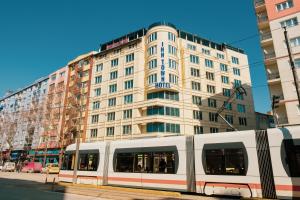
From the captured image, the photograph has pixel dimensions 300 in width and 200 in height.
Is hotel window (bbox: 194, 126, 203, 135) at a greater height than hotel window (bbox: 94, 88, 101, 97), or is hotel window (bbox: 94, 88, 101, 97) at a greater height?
hotel window (bbox: 94, 88, 101, 97)

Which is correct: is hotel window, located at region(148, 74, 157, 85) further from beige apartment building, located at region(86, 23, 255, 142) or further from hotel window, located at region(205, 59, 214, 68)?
hotel window, located at region(205, 59, 214, 68)

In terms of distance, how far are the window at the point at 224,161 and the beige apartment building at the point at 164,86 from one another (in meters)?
25.1

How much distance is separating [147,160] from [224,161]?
489 centimetres

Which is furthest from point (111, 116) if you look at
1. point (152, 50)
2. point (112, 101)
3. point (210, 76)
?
point (210, 76)

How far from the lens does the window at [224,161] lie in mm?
12192

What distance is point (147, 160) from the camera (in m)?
15.3

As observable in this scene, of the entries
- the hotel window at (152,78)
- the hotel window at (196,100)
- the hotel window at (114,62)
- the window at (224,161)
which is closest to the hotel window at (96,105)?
the hotel window at (114,62)

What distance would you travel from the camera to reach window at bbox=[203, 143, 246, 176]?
1219 cm

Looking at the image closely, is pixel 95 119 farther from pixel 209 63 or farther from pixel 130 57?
pixel 209 63

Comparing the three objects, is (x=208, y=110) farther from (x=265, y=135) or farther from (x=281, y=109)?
(x=265, y=135)

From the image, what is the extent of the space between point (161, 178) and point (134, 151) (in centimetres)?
A: 263

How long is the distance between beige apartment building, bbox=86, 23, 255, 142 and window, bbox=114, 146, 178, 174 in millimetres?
21796

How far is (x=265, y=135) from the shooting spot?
11867mm

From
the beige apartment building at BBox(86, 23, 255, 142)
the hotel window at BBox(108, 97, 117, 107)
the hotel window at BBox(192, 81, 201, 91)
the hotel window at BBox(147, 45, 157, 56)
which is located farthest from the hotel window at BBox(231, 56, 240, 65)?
the hotel window at BBox(108, 97, 117, 107)
